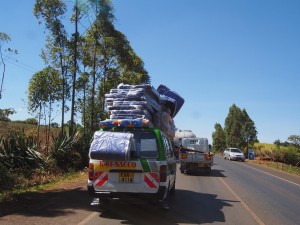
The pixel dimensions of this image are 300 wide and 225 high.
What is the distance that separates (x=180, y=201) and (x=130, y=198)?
3.30 meters

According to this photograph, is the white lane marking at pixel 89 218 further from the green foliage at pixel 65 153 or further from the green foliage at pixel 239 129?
the green foliage at pixel 239 129

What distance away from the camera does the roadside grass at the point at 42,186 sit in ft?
35.5

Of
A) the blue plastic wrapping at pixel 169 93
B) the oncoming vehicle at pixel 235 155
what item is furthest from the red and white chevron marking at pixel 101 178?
the oncoming vehicle at pixel 235 155

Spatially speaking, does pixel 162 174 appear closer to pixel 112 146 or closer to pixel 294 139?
pixel 112 146

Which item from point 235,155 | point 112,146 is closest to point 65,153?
point 112,146

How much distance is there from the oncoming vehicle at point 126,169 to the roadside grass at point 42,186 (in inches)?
125

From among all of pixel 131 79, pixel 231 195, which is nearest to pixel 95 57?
pixel 131 79

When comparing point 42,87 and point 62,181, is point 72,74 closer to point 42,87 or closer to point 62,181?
point 42,87

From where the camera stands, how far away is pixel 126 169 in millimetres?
8727

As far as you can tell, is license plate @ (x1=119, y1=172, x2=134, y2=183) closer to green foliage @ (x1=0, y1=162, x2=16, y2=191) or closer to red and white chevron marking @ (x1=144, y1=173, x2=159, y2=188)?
red and white chevron marking @ (x1=144, y1=173, x2=159, y2=188)

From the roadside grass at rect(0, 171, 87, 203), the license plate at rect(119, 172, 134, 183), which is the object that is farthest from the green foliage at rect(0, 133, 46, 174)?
the license plate at rect(119, 172, 134, 183)

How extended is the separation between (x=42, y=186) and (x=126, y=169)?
6.21 m

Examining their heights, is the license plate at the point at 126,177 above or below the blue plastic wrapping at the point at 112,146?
below

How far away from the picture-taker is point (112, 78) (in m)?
32.1
